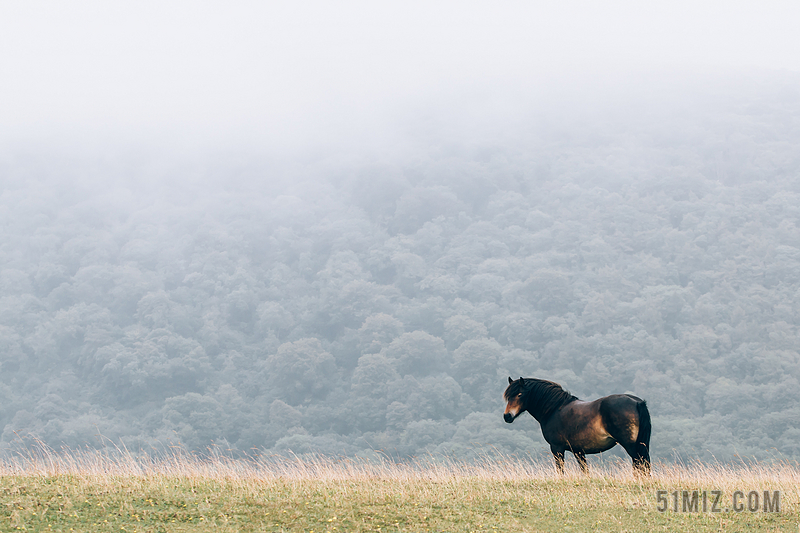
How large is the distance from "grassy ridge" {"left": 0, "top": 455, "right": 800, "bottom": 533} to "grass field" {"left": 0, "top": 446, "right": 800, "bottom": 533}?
0.05 ft

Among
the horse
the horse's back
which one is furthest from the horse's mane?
the horse's back

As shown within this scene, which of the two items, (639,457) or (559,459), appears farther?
(559,459)

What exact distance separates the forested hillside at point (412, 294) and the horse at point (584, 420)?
46.8 metres

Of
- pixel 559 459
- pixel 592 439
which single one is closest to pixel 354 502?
pixel 559 459

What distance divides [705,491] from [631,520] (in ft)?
6.52

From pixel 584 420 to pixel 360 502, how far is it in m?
4.45

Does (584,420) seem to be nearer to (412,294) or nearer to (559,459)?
(559,459)

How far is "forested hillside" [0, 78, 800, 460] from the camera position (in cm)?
7444

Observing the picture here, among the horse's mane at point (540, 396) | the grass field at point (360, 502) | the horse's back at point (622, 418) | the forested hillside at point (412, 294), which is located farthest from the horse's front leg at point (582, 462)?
the forested hillside at point (412, 294)

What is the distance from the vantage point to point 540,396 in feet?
37.7

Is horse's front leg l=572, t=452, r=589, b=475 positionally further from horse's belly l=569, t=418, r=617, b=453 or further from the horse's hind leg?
the horse's hind leg

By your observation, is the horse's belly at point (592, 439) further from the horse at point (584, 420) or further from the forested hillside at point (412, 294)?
the forested hillside at point (412, 294)

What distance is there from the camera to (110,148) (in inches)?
7470

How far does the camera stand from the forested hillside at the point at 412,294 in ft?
244
